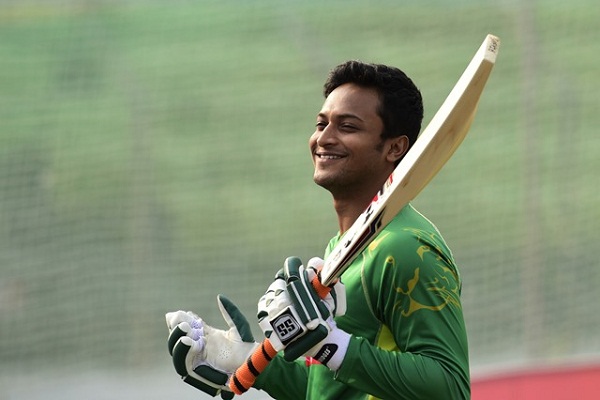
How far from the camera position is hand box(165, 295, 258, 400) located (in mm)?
2363

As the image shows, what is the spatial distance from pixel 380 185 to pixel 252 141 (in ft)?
8.10

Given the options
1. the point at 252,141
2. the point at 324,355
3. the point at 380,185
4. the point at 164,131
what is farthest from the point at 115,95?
the point at 324,355

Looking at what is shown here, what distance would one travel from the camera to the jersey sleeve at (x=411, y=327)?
2.09 meters

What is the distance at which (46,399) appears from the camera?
189 inches

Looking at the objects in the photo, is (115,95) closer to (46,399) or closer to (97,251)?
(97,251)

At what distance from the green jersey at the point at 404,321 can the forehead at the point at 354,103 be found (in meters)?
0.26

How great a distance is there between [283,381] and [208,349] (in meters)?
0.23

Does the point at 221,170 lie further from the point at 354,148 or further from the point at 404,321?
the point at 404,321

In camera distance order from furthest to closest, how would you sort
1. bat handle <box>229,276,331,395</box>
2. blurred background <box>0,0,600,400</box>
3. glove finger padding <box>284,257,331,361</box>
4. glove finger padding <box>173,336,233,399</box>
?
blurred background <box>0,0,600,400</box> → glove finger padding <box>173,336,233,399</box> → bat handle <box>229,276,331,395</box> → glove finger padding <box>284,257,331,361</box>

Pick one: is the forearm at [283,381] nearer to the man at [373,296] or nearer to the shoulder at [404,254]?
the man at [373,296]

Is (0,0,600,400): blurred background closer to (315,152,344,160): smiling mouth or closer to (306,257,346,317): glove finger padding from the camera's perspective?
(315,152,344,160): smiling mouth

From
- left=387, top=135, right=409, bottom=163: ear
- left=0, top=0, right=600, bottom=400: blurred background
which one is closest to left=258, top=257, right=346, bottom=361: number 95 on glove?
left=387, top=135, right=409, bottom=163: ear

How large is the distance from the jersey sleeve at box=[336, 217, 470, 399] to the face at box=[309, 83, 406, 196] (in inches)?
9.1

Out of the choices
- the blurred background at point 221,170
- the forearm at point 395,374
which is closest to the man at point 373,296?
the forearm at point 395,374
